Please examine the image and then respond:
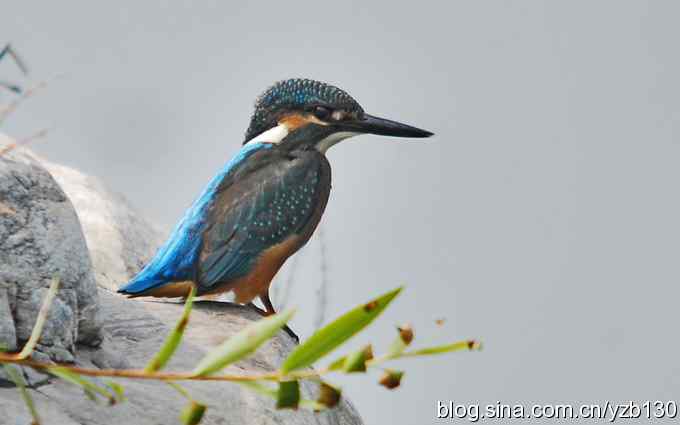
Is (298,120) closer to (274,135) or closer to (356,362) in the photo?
(274,135)

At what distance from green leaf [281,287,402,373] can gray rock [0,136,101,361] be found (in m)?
2.10

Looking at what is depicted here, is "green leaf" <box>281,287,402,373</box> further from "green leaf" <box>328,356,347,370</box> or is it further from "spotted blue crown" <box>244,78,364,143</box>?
"spotted blue crown" <box>244,78,364,143</box>

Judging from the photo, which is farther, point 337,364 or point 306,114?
point 306,114

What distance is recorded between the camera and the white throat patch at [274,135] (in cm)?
571

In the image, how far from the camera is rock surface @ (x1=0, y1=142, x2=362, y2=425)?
369 cm

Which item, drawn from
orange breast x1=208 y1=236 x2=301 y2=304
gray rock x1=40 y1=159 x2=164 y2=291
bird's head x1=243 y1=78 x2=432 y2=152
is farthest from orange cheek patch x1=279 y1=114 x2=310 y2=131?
gray rock x1=40 y1=159 x2=164 y2=291

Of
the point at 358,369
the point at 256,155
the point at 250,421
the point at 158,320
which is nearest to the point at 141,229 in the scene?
the point at 256,155

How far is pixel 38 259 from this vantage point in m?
3.77

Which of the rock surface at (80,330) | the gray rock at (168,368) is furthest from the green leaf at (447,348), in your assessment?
the gray rock at (168,368)

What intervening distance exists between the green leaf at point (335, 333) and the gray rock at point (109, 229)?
14.1 feet

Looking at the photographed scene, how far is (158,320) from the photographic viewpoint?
492cm

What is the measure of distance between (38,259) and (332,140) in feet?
7.50

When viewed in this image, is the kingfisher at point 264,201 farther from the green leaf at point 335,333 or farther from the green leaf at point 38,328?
the green leaf at point 335,333

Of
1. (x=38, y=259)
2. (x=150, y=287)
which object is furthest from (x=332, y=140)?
(x=38, y=259)
